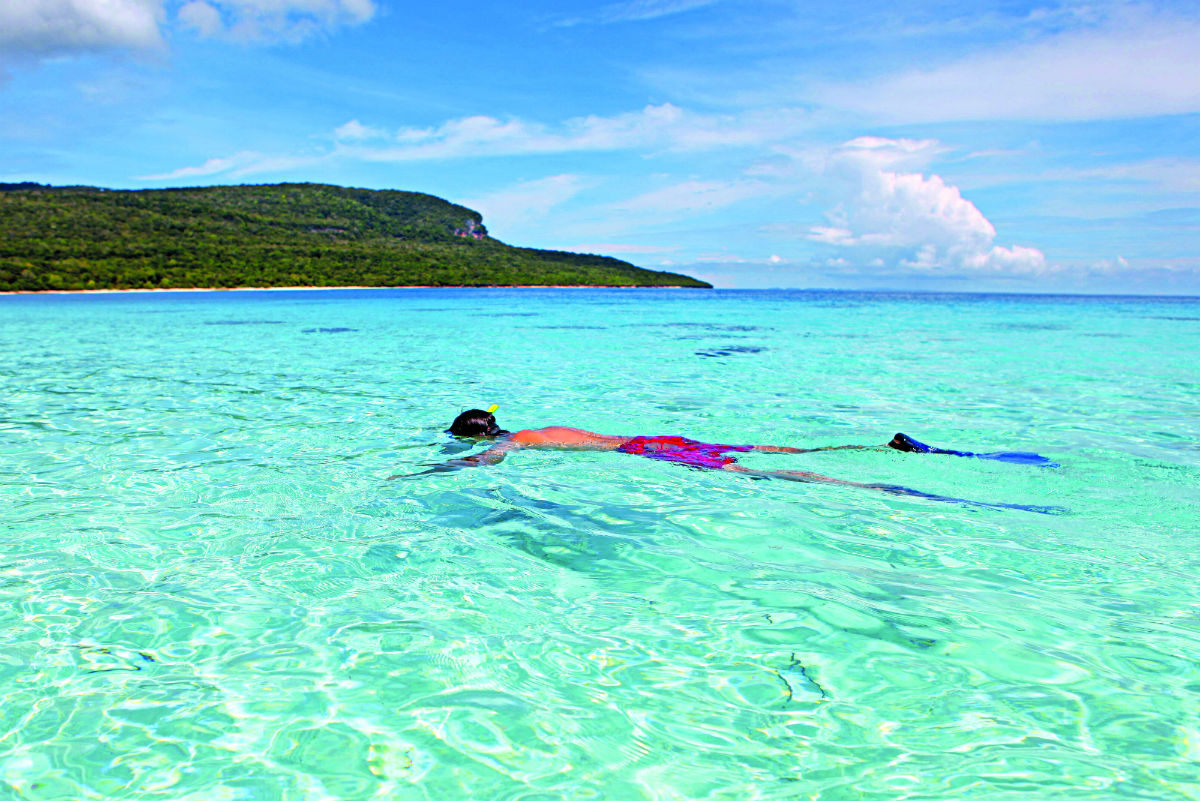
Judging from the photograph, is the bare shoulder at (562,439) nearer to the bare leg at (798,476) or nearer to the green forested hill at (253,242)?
the bare leg at (798,476)

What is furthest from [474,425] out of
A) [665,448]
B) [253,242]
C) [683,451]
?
[253,242]

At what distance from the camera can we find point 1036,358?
818 inches

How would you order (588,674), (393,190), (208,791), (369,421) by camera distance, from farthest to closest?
(393,190) < (369,421) < (588,674) < (208,791)

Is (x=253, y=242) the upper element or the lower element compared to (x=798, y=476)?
upper

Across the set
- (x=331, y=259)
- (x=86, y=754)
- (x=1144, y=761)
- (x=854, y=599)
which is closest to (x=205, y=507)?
(x=86, y=754)

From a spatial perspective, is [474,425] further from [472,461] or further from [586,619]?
[586,619]

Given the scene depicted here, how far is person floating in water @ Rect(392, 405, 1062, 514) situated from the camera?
729 cm

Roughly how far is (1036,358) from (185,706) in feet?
76.3

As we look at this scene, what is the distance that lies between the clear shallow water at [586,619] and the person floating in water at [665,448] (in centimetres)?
21

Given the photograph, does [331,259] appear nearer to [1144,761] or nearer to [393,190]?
[393,190]

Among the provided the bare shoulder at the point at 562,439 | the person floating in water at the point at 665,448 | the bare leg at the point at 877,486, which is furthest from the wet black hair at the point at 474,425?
the bare leg at the point at 877,486

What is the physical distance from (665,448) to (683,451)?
216mm

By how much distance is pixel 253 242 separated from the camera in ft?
339

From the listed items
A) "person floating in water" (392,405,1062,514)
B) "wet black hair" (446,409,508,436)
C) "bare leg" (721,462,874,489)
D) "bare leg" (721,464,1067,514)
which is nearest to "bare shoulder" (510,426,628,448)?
"person floating in water" (392,405,1062,514)
